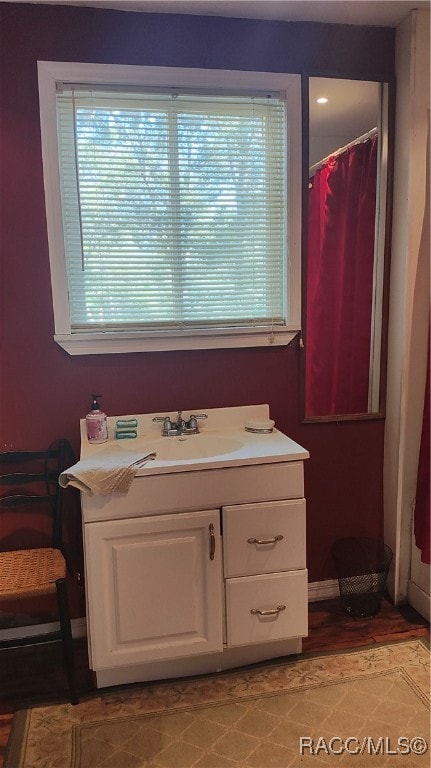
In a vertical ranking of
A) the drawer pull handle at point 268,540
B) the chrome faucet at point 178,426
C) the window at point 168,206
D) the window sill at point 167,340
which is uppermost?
the window at point 168,206

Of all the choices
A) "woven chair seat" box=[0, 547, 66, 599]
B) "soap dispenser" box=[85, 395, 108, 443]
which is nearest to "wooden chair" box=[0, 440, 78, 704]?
"woven chair seat" box=[0, 547, 66, 599]

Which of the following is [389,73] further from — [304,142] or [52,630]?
[52,630]

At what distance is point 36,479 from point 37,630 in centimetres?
62

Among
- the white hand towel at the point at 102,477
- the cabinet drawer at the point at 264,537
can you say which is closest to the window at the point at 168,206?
the white hand towel at the point at 102,477

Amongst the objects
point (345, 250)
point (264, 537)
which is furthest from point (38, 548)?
point (345, 250)

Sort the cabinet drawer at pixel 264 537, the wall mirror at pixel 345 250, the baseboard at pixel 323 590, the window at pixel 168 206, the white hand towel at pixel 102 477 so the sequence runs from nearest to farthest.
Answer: the white hand towel at pixel 102 477 < the cabinet drawer at pixel 264 537 < the window at pixel 168 206 < the wall mirror at pixel 345 250 < the baseboard at pixel 323 590

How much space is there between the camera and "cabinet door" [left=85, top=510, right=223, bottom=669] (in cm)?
176

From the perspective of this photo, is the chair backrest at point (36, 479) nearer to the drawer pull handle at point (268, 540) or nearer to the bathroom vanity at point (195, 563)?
the bathroom vanity at point (195, 563)

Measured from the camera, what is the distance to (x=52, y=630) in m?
2.19

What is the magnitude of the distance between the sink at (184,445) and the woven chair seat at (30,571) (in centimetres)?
46

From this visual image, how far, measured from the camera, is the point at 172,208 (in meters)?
2.09

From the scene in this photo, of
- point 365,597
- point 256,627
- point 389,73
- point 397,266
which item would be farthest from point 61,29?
point 365,597

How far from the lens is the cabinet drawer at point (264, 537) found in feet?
6.01

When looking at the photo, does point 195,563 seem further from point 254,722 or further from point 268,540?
point 254,722
